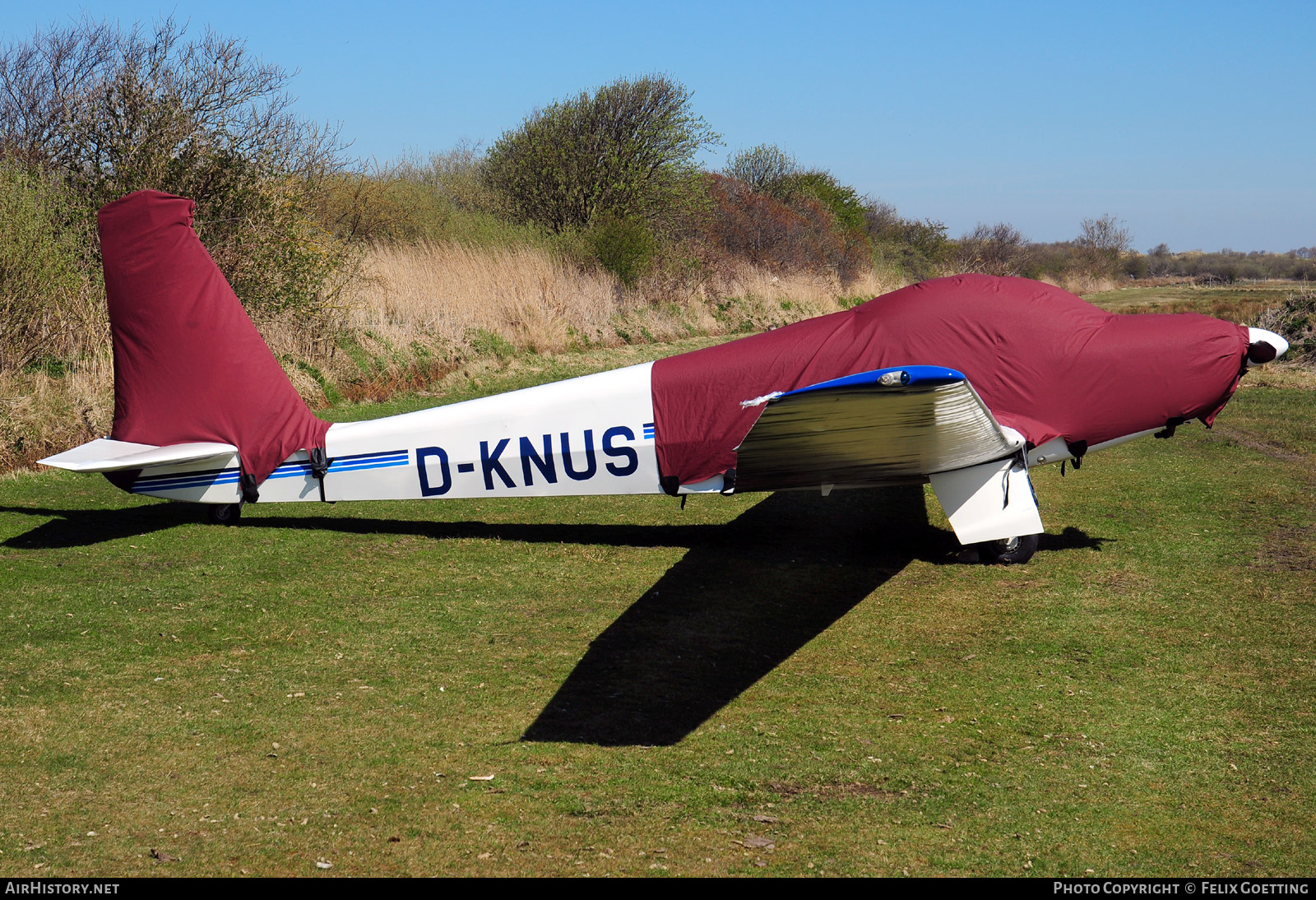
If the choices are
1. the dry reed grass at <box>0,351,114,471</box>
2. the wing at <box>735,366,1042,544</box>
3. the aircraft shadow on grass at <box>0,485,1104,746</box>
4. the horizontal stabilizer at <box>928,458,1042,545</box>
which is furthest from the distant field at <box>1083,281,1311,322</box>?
the dry reed grass at <box>0,351,114,471</box>

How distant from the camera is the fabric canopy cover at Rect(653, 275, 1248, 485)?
6.88 meters

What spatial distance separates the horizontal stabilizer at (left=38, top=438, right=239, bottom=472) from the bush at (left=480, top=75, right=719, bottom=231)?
20.4 m

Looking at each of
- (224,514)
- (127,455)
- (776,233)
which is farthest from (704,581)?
(776,233)

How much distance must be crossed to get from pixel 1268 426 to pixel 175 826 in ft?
45.4

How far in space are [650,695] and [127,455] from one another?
458cm

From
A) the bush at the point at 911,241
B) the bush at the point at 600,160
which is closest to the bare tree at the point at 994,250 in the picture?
the bush at the point at 911,241

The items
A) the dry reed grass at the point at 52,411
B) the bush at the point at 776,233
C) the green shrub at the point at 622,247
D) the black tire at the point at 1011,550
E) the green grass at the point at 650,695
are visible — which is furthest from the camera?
the bush at the point at 776,233

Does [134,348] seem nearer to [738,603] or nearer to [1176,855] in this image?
[738,603]

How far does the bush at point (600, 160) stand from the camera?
2762 centimetres

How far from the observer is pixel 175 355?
7609mm

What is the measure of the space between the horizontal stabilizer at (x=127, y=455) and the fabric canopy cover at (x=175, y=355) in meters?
0.11

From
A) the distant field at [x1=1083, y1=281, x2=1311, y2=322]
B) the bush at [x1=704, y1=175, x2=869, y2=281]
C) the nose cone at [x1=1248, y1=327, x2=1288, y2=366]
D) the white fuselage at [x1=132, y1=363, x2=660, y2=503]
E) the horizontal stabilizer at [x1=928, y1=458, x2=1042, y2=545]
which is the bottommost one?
the horizontal stabilizer at [x1=928, y1=458, x2=1042, y2=545]

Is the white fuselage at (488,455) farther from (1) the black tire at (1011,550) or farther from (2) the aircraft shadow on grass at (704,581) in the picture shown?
(1) the black tire at (1011,550)

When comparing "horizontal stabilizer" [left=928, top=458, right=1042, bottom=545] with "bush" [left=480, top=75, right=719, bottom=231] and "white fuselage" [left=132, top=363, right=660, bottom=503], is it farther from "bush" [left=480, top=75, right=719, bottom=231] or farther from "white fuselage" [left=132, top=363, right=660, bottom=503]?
"bush" [left=480, top=75, right=719, bottom=231]
